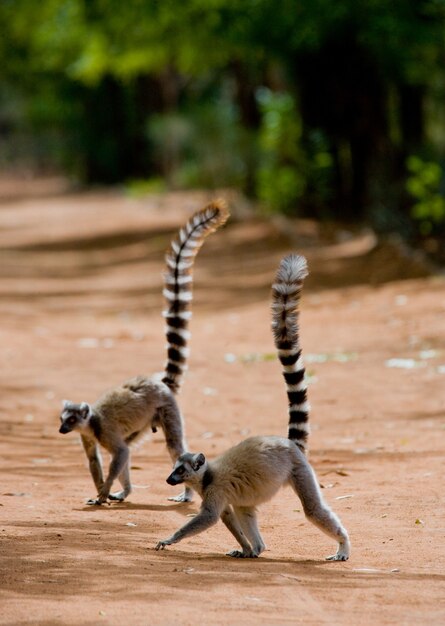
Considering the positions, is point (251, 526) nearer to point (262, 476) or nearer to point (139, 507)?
point (262, 476)

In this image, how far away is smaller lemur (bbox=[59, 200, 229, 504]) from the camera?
8055 millimetres

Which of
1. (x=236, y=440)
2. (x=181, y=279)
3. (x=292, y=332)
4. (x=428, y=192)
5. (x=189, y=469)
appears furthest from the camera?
(x=428, y=192)

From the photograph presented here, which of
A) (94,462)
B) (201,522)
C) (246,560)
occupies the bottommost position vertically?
(94,462)

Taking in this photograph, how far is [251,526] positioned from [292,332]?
1.09 m

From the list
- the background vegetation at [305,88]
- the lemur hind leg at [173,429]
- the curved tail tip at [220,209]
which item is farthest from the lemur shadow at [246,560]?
the background vegetation at [305,88]

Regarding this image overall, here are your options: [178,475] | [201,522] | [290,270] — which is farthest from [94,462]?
[290,270]

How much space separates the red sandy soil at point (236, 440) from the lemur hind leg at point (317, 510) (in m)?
0.14

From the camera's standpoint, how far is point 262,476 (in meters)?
6.47

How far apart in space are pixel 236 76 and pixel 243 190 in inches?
150

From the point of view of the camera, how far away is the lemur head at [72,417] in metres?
7.87

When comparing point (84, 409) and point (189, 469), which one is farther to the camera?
point (84, 409)

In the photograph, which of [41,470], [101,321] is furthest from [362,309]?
[41,470]

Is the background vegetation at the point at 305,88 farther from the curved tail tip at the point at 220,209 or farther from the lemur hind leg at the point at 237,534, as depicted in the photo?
the lemur hind leg at the point at 237,534

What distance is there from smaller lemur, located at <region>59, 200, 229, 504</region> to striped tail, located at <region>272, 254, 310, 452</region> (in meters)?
1.46
